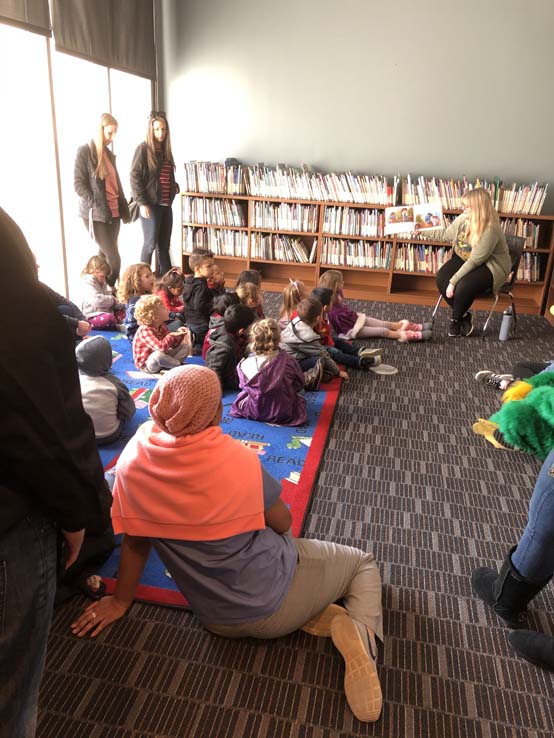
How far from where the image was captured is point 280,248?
21.0 ft

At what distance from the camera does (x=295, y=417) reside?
336 centimetres

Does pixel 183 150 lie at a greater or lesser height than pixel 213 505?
greater

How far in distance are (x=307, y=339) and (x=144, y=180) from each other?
109 inches

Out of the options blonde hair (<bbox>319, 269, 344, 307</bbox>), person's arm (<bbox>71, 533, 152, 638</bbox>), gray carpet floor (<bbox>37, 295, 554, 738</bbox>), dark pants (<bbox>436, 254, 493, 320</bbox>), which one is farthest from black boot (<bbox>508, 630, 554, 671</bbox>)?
dark pants (<bbox>436, 254, 493, 320</bbox>)

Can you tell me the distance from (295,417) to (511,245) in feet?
10.3

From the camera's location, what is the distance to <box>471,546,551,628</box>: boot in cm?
190

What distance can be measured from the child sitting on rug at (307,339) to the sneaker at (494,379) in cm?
104

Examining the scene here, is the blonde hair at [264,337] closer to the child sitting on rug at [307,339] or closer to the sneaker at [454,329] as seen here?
the child sitting on rug at [307,339]

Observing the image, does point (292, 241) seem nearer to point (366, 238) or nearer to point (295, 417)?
point (366, 238)

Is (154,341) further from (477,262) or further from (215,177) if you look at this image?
(215,177)

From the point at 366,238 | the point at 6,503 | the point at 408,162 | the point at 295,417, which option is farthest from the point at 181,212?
the point at 6,503

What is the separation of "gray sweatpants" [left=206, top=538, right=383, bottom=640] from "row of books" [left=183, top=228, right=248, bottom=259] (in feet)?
16.2

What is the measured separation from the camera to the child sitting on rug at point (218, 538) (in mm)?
1595

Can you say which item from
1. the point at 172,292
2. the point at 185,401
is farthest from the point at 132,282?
the point at 185,401
